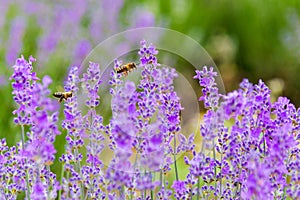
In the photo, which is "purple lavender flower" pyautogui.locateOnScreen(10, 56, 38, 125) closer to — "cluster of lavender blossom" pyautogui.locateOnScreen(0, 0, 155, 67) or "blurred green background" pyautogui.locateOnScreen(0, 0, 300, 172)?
"cluster of lavender blossom" pyautogui.locateOnScreen(0, 0, 155, 67)

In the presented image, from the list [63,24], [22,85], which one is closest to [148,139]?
[22,85]

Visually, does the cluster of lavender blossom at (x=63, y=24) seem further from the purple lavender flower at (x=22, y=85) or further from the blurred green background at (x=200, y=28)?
the purple lavender flower at (x=22, y=85)

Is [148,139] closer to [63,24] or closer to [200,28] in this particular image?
[63,24]

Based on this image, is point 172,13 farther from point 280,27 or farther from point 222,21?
point 280,27

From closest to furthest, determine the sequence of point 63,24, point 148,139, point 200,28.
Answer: point 148,139 → point 63,24 → point 200,28

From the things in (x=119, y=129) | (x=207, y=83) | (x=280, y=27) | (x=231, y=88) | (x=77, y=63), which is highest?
(x=280, y=27)

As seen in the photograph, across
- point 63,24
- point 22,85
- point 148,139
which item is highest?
point 63,24

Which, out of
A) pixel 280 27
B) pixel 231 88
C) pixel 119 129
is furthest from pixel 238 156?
pixel 280 27
